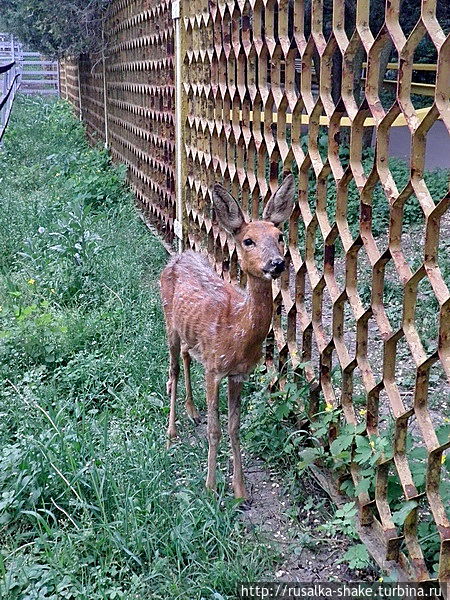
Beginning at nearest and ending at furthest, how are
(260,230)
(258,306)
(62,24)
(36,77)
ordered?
1. (260,230)
2. (258,306)
3. (62,24)
4. (36,77)

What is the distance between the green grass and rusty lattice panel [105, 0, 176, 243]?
24.9 inches

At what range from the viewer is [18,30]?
39.6ft

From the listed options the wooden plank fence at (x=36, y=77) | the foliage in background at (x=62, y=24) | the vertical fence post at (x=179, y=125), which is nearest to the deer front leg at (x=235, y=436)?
the vertical fence post at (x=179, y=125)

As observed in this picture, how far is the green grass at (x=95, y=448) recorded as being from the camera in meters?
2.80

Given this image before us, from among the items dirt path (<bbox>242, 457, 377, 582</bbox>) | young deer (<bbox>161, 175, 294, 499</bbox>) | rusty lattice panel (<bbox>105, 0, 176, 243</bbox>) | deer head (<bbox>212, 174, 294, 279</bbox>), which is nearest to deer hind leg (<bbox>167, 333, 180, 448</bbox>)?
young deer (<bbox>161, 175, 294, 499</bbox>)

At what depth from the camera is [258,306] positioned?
3080 millimetres

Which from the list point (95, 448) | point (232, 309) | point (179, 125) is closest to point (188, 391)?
point (95, 448)

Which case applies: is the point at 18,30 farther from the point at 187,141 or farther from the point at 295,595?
the point at 295,595

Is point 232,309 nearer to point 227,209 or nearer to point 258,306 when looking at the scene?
point 258,306

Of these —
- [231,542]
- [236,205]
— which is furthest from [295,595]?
[236,205]

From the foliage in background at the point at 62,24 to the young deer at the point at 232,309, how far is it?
24.3 ft

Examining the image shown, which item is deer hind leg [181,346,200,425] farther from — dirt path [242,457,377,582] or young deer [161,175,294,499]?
dirt path [242,457,377,582]

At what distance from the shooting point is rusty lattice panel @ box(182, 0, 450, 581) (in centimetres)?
248

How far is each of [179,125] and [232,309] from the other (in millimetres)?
2840
